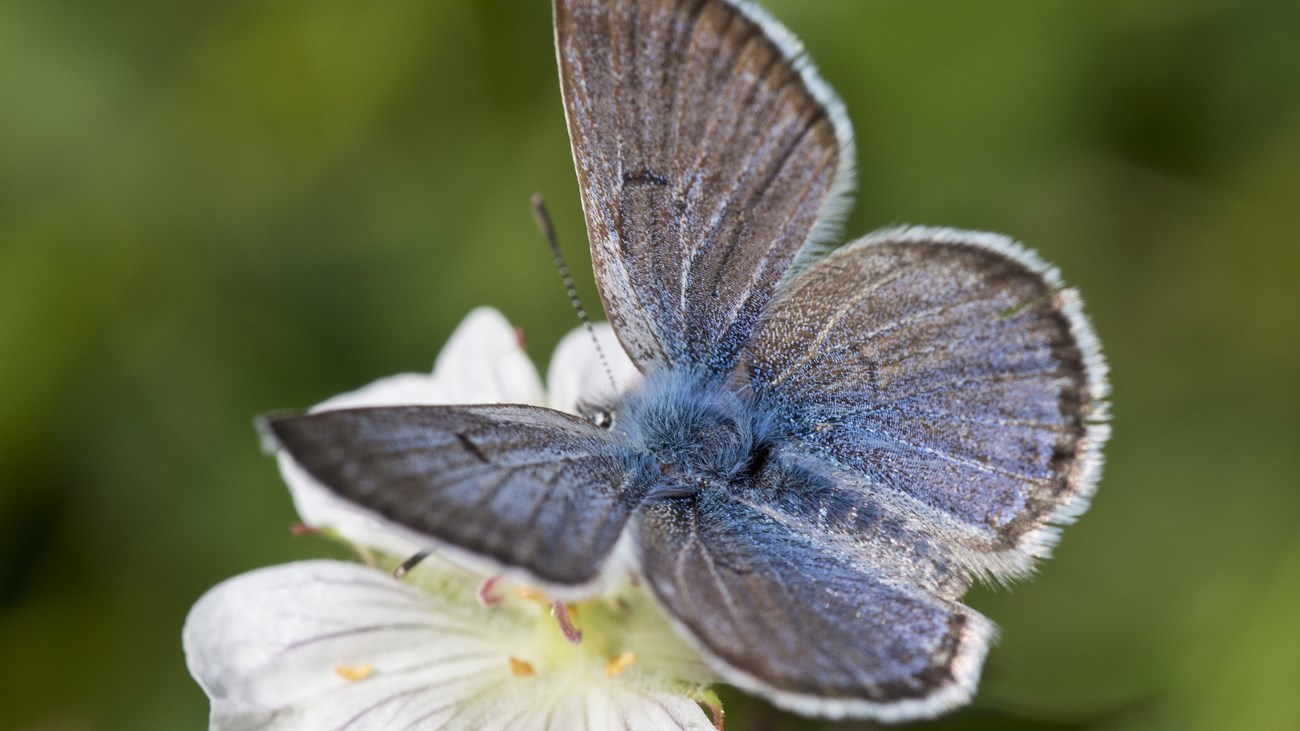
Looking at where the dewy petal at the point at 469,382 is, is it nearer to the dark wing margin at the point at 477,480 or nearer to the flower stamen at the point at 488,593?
the flower stamen at the point at 488,593

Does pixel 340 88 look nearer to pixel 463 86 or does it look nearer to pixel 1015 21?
pixel 463 86

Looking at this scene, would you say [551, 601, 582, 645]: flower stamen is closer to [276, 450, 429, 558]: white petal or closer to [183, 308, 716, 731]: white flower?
[183, 308, 716, 731]: white flower

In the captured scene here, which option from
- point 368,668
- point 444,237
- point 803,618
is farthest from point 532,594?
point 444,237


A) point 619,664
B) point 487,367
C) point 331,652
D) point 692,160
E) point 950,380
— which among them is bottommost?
point 331,652

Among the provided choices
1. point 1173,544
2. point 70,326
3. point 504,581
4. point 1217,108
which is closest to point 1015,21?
point 1217,108

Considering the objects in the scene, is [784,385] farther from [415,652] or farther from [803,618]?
[415,652]

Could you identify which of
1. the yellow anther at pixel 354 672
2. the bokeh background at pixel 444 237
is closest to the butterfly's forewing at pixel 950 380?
the yellow anther at pixel 354 672

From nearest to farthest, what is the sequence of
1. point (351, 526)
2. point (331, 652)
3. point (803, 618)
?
point (803, 618) < point (331, 652) < point (351, 526)
